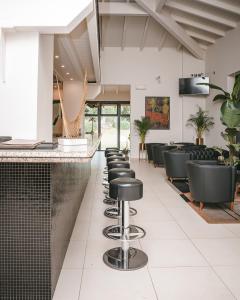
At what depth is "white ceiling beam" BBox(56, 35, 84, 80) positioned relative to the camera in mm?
5910

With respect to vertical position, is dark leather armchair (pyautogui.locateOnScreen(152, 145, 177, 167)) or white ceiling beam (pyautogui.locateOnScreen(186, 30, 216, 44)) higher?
white ceiling beam (pyautogui.locateOnScreen(186, 30, 216, 44))

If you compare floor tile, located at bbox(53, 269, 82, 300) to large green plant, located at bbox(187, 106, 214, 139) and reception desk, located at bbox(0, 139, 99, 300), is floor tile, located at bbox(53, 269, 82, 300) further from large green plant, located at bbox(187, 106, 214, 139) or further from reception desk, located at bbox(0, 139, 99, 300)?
large green plant, located at bbox(187, 106, 214, 139)

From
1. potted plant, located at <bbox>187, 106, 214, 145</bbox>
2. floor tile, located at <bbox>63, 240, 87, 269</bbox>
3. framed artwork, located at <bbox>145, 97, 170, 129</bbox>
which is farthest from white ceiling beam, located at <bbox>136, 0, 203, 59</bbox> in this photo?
floor tile, located at <bbox>63, 240, 87, 269</bbox>

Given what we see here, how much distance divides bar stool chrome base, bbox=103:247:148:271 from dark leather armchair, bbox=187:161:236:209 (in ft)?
5.73

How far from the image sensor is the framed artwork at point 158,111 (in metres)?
11.6

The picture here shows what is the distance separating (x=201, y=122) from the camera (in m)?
11.0

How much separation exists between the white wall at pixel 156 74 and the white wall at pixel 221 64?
0.83m

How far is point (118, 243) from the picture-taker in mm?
3031

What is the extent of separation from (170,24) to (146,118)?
11.7 feet

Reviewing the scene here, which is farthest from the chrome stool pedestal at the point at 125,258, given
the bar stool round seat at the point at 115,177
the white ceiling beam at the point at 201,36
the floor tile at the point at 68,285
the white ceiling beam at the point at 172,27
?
the white ceiling beam at the point at 201,36

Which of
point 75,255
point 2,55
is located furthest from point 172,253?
point 2,55

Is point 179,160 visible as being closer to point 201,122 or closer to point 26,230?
point 26,230

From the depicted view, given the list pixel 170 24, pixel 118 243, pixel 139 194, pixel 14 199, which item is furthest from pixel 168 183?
pixel 170 24

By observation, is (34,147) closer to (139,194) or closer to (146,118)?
(139,194)
